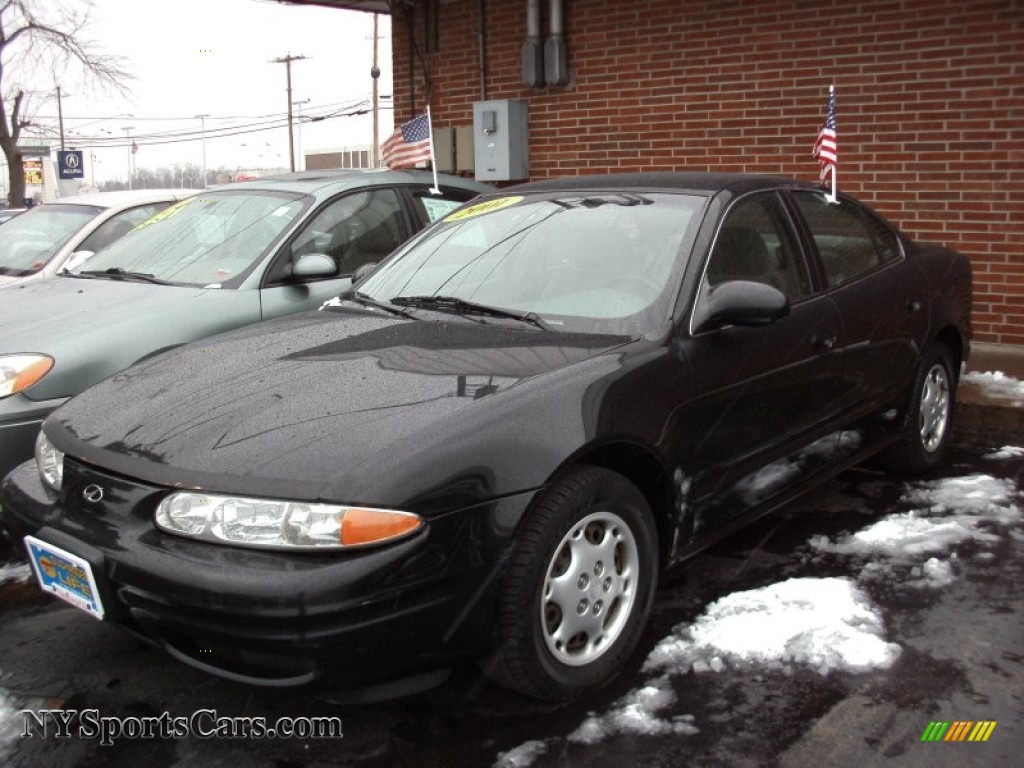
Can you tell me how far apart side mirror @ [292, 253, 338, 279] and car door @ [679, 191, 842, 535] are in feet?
7.15

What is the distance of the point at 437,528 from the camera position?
2.47 m

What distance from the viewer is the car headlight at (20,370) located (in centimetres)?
404

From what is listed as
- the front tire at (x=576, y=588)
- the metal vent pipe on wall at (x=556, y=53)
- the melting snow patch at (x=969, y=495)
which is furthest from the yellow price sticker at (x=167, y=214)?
the melting snow patch at (x=969, y=495)

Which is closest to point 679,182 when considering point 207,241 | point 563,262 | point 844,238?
point 563,262

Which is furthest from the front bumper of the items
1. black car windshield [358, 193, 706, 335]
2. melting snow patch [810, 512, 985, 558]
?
melting snow patch [810, 512, 985, 558]

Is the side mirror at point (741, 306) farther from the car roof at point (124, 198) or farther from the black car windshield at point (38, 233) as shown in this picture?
the black car windshield at point (38, 233)

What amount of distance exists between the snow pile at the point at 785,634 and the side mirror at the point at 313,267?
261cm

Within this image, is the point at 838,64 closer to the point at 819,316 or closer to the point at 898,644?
the point at 819,316

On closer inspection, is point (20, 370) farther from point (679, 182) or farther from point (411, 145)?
point (411, 145)

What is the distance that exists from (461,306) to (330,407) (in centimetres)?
99

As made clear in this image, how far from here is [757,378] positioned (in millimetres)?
3539

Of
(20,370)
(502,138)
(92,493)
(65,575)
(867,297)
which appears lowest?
(65,575)

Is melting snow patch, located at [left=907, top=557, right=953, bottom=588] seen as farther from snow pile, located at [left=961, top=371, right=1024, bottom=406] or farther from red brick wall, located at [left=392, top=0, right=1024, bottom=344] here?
red brick wall, located at [left=392, top=0, right=1024, bottom=344]

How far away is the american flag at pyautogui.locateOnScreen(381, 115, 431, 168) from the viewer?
22.2ft
